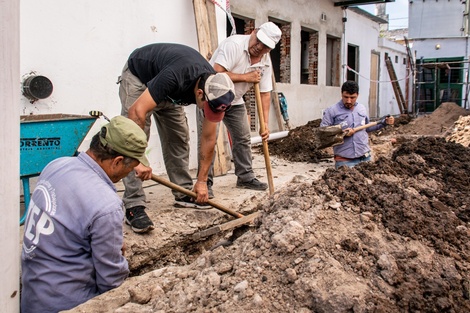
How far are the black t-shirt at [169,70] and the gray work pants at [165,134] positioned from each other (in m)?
0.12

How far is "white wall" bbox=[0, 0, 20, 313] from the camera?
1852mm

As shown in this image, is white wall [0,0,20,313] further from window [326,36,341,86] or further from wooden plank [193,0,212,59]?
window [326,36,341,86]

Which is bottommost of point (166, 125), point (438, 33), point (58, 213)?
point (58, 213)

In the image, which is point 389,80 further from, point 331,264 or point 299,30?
point 331,264

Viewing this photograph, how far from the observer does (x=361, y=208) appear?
3.10 metres

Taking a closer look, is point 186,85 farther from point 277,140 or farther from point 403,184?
point 277,140

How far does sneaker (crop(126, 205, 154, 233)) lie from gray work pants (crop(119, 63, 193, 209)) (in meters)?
0.04

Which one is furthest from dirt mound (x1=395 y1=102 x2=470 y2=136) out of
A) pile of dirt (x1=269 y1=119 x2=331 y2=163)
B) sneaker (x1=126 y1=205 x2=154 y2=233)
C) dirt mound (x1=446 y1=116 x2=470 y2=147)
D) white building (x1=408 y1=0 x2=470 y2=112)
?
sneaker (x1=126 y1=205 x2=154 y2=233)

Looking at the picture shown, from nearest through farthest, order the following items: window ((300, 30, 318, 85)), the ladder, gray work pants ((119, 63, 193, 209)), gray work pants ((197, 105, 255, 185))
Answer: gray work pants ((119, 63, 193, 209)), gray work pants ((197, 105, 255, 185)), window ((300, 30, 318, 85)), the ladder

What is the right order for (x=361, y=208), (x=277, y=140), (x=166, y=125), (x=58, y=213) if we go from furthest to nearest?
→ (x=277, y=140) < (x=166, y=125) < (x=361, y=208) < (x=58, y=213)

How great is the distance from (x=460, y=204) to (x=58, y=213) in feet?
9.59

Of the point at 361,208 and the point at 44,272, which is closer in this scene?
the point at 44,272

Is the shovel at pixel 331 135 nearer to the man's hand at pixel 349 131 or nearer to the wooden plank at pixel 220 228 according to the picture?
the man's hand at pixel 349 131

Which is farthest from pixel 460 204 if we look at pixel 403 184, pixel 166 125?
pixel 166 125
